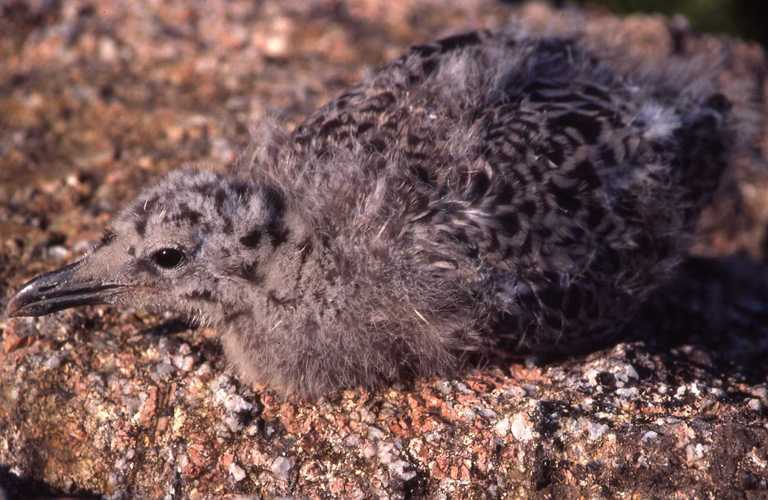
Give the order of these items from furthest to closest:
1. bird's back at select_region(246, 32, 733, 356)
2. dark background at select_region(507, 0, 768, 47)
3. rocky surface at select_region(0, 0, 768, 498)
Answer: dark background at select_region(507, 0, 768, 47) < bird's back at select_region(246, 32, 733, 356) < rocky surface at select_region(0, 0, 768, 498)

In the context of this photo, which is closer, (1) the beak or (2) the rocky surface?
(2) the rocky surface

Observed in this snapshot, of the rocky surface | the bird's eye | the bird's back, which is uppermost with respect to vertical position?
the bird's back

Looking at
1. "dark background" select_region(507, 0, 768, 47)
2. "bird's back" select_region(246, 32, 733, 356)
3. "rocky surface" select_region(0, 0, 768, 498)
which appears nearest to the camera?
"rocky surface" select_region(0, 0, 768, 498)

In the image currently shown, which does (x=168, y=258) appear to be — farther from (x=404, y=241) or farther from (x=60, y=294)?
(x=404, y=241)

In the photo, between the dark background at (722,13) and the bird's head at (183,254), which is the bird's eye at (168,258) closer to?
the bird's head at (183,254)

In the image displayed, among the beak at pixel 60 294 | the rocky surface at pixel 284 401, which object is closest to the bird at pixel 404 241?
the beak at pixel 60 294

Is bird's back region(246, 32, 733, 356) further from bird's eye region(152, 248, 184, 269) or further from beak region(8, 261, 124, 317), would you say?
beak region(8, 261, 124, 317)

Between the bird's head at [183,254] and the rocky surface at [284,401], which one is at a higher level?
the bird's head at [183,254]

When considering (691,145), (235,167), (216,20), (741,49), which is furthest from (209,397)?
(741,49)

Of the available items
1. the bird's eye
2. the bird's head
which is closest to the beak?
the bird's head
